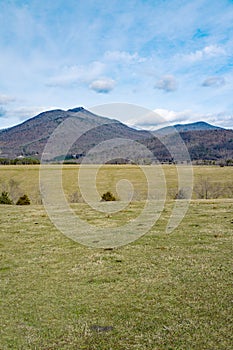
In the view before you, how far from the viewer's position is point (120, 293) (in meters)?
9.34

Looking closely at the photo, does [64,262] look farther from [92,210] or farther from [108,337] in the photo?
[92,210]

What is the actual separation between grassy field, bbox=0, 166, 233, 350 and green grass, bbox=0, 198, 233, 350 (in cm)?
2

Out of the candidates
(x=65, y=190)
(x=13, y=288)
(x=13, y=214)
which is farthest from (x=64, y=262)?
(x=65, y=190)

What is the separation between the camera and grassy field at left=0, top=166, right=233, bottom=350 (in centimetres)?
682

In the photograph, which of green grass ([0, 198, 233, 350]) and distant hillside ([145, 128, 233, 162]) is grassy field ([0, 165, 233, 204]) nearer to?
distant hillside ([145, 128, 233, 162])

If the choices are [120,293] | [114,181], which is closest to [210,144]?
[114,181]

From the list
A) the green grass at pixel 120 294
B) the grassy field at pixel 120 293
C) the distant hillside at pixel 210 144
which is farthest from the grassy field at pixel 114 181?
the green grass at pixel 120 294

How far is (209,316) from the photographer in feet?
24.7

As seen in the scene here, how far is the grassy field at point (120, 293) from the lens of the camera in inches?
268

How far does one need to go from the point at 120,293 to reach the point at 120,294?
0.23ft

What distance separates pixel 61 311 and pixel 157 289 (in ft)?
9.05

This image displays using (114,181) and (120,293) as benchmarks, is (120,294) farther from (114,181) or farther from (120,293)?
(114,181)

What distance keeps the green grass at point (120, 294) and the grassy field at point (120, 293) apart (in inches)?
0.8

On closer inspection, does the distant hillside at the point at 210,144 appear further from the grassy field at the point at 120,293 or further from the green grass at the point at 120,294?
the green grass at the point at 120,294
